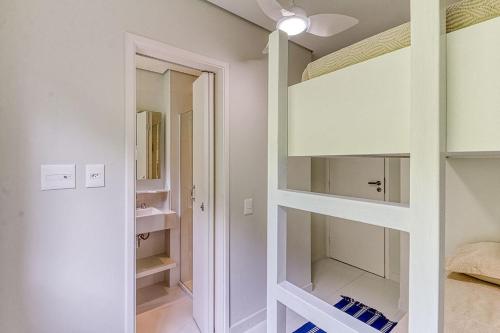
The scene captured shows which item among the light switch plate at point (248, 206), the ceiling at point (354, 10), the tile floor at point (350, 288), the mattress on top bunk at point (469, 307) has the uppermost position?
the ceiling at point (354, 10)

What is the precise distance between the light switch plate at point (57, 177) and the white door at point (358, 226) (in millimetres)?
2807

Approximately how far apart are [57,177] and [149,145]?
1577 millimetres

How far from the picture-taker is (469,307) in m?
A: 1.06

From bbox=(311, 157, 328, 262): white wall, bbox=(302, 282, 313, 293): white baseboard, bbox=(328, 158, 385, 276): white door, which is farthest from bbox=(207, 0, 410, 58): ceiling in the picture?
bbox=(302, 282, 313, 293): white baseboard

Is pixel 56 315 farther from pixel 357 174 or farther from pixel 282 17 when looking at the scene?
pixel 357 174

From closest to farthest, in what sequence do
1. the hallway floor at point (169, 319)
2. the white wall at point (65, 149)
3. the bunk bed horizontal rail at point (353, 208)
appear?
the bunk bed horizontal rail at point (353, 208) → the white wall at point (65, 149) → the hallway floor at point (169, 319)

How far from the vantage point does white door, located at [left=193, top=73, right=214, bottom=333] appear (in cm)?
188

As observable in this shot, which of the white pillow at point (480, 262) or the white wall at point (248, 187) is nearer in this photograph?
the white pillow at point (480, 262)

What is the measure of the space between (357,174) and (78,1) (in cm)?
301

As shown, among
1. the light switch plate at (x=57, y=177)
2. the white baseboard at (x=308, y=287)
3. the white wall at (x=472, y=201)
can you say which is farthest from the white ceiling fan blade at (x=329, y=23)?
the white baseboard at (x=308, y=287)

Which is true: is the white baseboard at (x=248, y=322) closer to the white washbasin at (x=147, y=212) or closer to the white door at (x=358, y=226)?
the white washbasin at (x=147, y=212)

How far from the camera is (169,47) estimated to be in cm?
157

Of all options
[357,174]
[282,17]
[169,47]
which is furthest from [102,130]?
[357,174]

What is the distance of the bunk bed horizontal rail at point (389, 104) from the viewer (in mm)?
440
